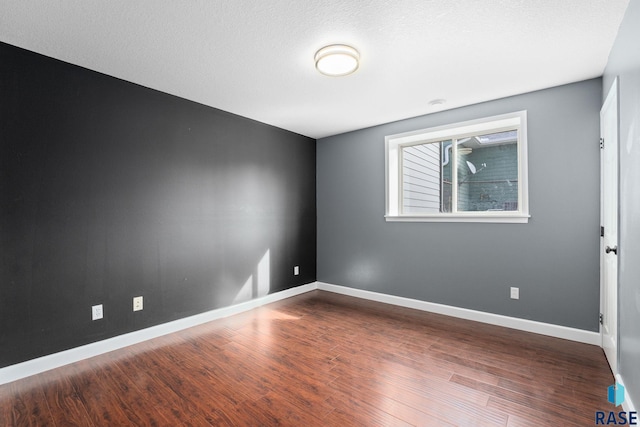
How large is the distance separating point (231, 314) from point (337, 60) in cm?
292

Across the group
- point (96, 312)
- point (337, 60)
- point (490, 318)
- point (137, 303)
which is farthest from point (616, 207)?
point (96, 312)

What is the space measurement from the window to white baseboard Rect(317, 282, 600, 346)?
3.35ft

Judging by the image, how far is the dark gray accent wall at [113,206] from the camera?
2.22 m

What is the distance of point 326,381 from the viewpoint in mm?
2123

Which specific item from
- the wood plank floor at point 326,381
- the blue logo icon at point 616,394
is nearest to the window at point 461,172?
the wood plank floor at point 326,381

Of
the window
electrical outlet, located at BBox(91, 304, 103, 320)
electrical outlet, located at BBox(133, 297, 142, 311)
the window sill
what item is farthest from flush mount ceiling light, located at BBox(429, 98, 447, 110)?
electrical outlet, located at BBox(91, 304, 103, 320)

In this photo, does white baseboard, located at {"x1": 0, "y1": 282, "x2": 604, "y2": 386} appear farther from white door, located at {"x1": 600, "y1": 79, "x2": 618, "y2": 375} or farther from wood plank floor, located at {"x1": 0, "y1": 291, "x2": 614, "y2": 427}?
white door, located at {"x1": 600, "y1": 79, "x2": 618, "y2": 375}

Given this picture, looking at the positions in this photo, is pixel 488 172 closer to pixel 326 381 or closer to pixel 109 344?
pixel 326 381

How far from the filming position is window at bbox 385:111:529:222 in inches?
126

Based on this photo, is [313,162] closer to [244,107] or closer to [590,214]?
[244,107]

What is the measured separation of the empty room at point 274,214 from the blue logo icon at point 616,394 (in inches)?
1.2

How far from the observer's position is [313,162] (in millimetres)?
4871

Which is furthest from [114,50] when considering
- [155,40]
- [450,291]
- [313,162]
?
[450,291]

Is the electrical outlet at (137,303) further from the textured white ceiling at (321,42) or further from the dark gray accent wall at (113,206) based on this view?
the textured white ceiling at (321,42)
